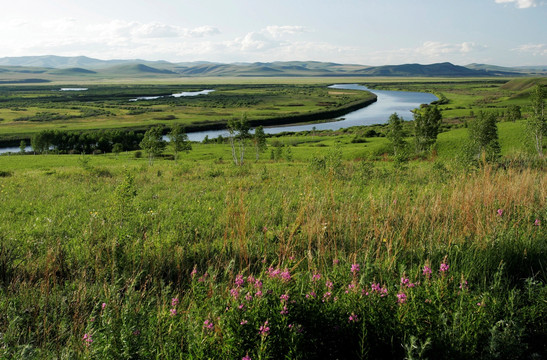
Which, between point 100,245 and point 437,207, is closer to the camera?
point 100,245

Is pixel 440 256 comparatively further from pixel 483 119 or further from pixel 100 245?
pixel 483 119

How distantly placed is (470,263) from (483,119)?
50.8 metres

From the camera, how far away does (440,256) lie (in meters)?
4.39

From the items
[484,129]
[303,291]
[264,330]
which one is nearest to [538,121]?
[484,129]

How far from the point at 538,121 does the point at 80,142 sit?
9659cm

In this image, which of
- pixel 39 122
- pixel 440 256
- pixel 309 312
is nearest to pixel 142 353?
pixel 309 312

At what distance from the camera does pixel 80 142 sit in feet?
320

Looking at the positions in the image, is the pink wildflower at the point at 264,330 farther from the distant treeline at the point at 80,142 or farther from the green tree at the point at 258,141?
the distant treeline at the point at 80,142

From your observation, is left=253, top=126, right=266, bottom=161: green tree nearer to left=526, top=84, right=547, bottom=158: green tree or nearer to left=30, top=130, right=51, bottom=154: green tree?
left=526, top=84, right=547, bottom=158: green tree

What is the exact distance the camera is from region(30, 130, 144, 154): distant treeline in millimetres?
92200

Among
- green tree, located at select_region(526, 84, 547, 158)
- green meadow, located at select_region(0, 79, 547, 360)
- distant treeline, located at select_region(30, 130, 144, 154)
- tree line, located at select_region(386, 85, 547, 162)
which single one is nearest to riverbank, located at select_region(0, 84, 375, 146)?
distant treeline, located at select_region(30, 130, 144, 154)

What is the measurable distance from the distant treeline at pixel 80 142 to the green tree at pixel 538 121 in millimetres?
81741

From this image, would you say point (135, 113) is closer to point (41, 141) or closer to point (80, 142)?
point (80, 142)

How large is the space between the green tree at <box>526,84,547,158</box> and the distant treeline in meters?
81.7
